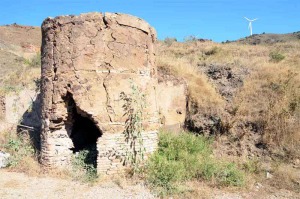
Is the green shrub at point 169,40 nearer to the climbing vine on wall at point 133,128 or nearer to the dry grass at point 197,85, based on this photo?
the dry grass at point 197,85

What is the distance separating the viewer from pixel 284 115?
9.59m

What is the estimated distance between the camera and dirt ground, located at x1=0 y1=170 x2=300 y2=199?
6117 mm

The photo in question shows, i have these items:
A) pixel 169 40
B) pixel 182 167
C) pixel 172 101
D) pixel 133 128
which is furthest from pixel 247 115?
pixel 169 40

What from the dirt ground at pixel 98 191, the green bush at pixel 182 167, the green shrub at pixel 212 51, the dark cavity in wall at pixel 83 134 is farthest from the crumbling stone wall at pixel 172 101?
the green shrub at pixel 212 51

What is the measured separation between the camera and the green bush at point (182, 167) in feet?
22.0

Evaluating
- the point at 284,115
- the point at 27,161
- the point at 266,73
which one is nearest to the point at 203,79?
the point at 266,73

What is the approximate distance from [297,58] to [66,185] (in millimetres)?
11644

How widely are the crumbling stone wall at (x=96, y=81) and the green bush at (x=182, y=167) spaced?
51cm

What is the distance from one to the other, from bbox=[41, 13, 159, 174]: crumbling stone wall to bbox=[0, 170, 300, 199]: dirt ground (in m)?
0.67

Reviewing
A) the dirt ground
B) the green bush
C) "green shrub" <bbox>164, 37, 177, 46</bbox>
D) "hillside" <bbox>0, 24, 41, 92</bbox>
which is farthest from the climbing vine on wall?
"green shrub" <bbox>164, 37, 177, 46</bbox>

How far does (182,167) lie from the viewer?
7180 mm

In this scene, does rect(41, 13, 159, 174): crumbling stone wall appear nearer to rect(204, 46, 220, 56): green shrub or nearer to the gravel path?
the gravel path

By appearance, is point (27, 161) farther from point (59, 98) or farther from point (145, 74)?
point (145, 74)

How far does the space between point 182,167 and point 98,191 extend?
6.54ft
